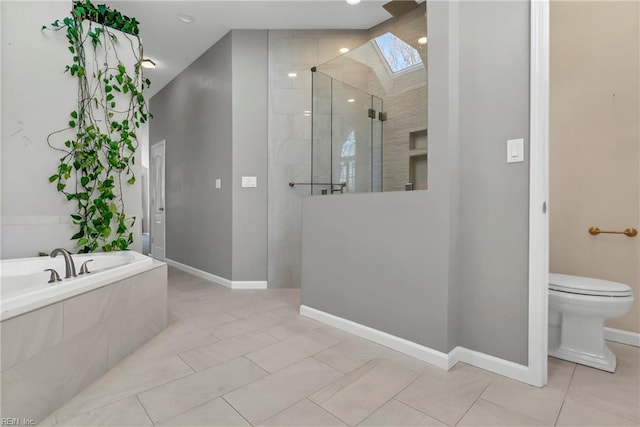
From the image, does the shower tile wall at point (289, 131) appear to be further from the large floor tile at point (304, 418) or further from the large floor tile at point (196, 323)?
the large floor tile at point (304, 418)

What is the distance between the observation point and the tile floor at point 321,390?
132 centimetres

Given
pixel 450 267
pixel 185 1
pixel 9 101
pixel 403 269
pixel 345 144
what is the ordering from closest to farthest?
pixel 450 267 → pixel 403 269 → pixel 9 101 → pixel 345 144 → pixel 185 1

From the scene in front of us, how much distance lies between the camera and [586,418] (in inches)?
52.6

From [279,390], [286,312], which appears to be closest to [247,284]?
[286,312]

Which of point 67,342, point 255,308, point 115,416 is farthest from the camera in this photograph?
point 255,308

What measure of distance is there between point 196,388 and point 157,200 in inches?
177

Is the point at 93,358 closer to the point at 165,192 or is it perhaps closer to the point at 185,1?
the point at 185,1

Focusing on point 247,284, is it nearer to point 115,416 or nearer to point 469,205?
point 115,416

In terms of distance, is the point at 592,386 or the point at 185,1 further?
the point at 185,1

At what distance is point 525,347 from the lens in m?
1.63

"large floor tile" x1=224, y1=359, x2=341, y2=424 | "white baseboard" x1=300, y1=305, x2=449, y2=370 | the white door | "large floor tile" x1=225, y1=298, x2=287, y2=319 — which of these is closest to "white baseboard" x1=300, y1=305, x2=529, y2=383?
"white baseboard" x1=300, y1=305, x2=449, y2=370

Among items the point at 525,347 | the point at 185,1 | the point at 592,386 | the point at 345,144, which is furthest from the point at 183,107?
the point at 592,386

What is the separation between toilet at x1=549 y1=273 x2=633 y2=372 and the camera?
1729 millimetres

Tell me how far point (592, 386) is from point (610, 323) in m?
0.87
